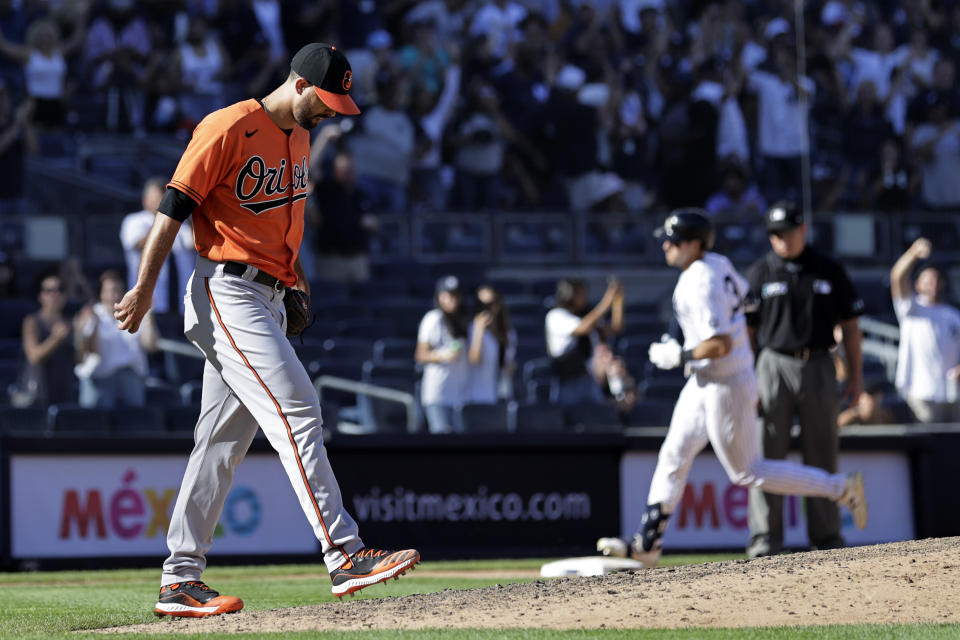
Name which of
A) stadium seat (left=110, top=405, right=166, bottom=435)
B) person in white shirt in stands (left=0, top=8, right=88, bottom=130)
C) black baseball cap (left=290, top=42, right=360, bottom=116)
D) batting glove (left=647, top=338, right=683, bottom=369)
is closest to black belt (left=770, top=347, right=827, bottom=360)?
batting glove (left=647, top=338, right=683, bottom=369)

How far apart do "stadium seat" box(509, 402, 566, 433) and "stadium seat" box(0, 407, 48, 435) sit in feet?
12.5

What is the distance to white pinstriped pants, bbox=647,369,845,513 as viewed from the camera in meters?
7.63

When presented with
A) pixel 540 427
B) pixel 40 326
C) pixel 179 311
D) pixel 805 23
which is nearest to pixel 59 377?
pixel 40 326

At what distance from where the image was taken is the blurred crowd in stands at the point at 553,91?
15.6 metres

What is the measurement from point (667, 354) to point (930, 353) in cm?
543

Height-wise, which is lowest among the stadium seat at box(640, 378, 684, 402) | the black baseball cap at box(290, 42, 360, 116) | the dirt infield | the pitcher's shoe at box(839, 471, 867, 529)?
the dirt infield

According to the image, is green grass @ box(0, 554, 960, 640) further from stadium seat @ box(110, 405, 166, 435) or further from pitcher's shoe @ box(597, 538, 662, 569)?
stadium seat @ box(110, 405, 166, 435)

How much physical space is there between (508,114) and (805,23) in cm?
467

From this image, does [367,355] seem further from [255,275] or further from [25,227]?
[255,275]

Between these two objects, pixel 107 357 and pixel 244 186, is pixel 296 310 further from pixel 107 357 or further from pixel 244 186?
pixel 107 357

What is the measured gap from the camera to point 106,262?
1453 centimetres

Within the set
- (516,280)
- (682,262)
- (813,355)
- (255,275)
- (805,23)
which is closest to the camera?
(255,275)

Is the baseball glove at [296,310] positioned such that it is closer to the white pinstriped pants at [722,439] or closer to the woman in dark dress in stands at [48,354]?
the white pinstriped pants at [722,439]

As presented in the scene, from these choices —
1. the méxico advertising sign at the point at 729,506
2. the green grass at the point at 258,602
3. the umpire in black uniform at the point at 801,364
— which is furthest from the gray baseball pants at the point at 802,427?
the méxico advertising sign at the point at 729,506
